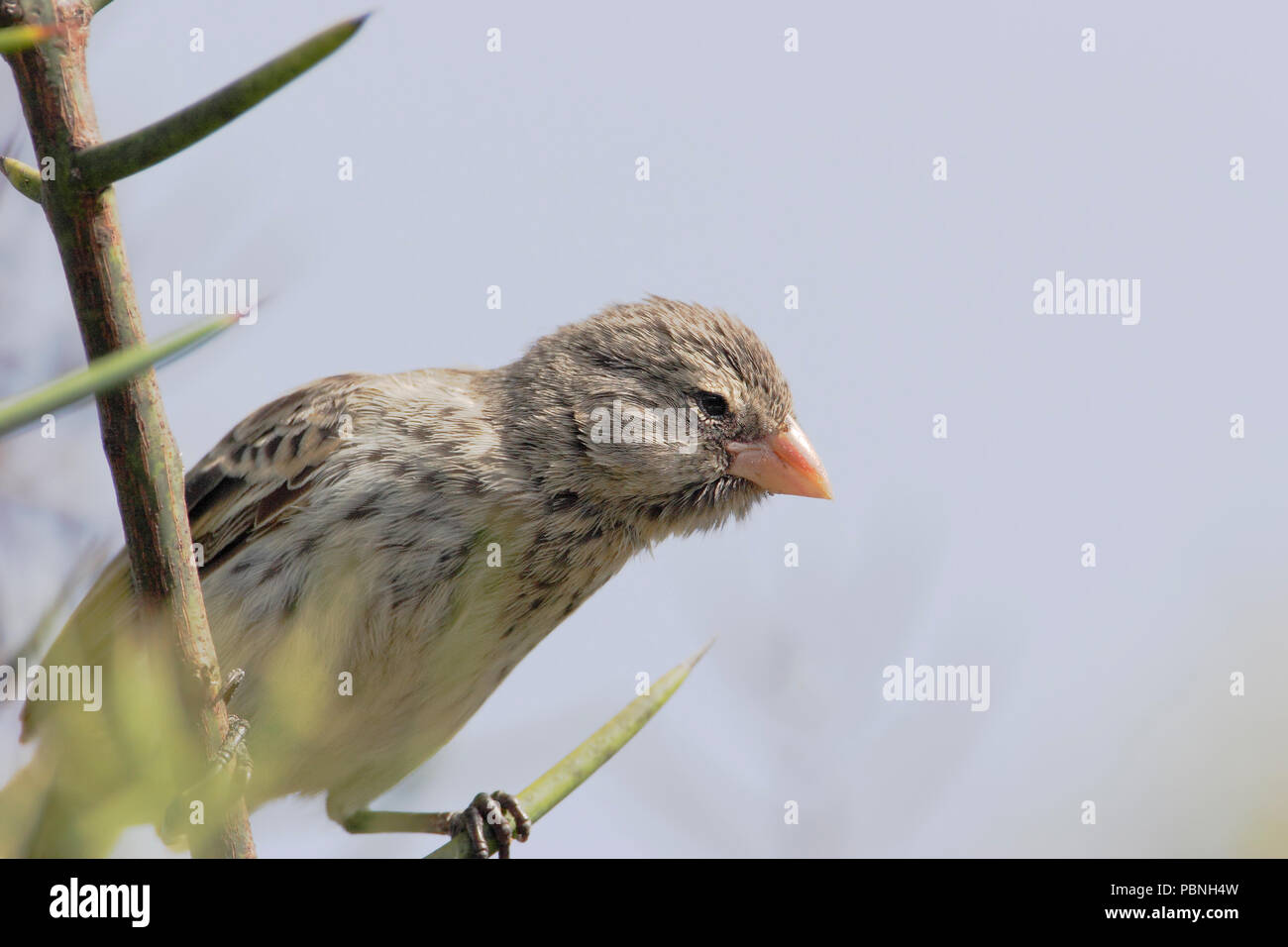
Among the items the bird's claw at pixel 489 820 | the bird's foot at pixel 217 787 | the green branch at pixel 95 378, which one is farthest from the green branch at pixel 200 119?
the bird's claw at pixel 489 820

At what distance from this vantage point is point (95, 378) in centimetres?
82

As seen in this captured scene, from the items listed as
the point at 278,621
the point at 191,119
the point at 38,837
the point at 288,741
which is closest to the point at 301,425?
the point at 278,621

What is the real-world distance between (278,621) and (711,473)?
173 cm

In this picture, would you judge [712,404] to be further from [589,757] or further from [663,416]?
[589,757]

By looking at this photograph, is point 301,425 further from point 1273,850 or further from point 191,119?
point 191,119

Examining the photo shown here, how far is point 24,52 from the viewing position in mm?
1196

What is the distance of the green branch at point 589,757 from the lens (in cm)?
191

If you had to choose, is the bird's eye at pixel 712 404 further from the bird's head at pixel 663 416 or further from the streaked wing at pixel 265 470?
the streaked wing at pixel 265 470

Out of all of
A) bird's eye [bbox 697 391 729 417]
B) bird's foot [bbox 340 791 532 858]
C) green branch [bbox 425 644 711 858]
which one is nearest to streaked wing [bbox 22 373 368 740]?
bird's foot [bbox 340 791 532 858]

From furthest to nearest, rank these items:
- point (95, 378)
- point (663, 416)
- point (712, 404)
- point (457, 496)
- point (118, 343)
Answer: point (712, 404) → point (663, 416) → point (457, 496) → point (118, 343) → point (95, 378)

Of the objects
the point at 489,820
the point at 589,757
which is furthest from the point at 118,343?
the point at 489,820

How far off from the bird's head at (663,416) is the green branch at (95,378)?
3918mm

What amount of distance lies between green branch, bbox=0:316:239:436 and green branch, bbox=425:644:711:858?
1.10 meters

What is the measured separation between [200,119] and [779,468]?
4.23m
